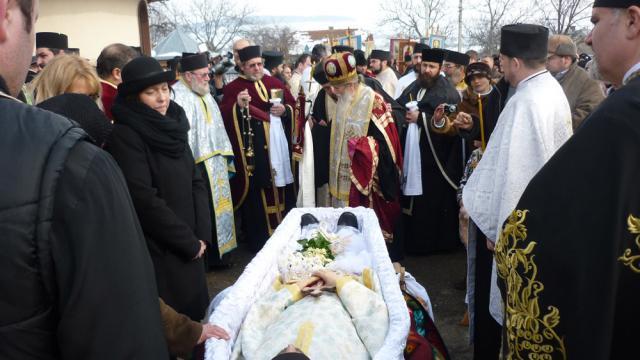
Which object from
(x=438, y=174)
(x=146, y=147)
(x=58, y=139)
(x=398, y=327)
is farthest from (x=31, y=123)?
(x=438, y=174)

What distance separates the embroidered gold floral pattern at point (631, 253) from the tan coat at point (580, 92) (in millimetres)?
3504

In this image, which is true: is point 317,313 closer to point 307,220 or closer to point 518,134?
point 518,134

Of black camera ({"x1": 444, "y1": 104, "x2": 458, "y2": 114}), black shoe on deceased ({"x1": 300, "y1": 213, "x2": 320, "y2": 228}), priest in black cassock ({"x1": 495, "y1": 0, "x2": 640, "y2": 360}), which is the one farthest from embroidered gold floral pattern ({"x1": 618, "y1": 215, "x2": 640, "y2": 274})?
black camera ({"x1": 444, "y1": 104, "x2": 458, "y2": 114})

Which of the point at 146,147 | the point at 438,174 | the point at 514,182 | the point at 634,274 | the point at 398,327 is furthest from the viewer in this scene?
the point at 438,174

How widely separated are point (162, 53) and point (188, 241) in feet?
46.7

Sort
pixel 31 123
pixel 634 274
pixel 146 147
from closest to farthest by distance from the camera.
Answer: pixel 31 123 → pixel 634 274 → pixel 146 147

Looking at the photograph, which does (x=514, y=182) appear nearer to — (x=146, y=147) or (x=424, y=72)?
(x=146, y=147)

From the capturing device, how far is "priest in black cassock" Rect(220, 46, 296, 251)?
6.11 meters

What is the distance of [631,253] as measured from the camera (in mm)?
1456

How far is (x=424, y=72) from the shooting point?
6.03m

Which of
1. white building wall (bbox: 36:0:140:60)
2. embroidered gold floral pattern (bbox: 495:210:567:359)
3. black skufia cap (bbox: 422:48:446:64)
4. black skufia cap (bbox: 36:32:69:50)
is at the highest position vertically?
white building wall (bbox: 36:0:140:60)

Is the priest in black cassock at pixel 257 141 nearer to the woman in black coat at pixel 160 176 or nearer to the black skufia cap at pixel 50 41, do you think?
the black skufia cap at pixel 50 41

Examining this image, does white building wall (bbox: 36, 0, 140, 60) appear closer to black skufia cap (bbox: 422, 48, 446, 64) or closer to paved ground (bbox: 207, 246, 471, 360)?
paved ground (bbox: 207, 246, 471, 360)

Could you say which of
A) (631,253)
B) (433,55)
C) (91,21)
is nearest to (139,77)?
(631,253)
